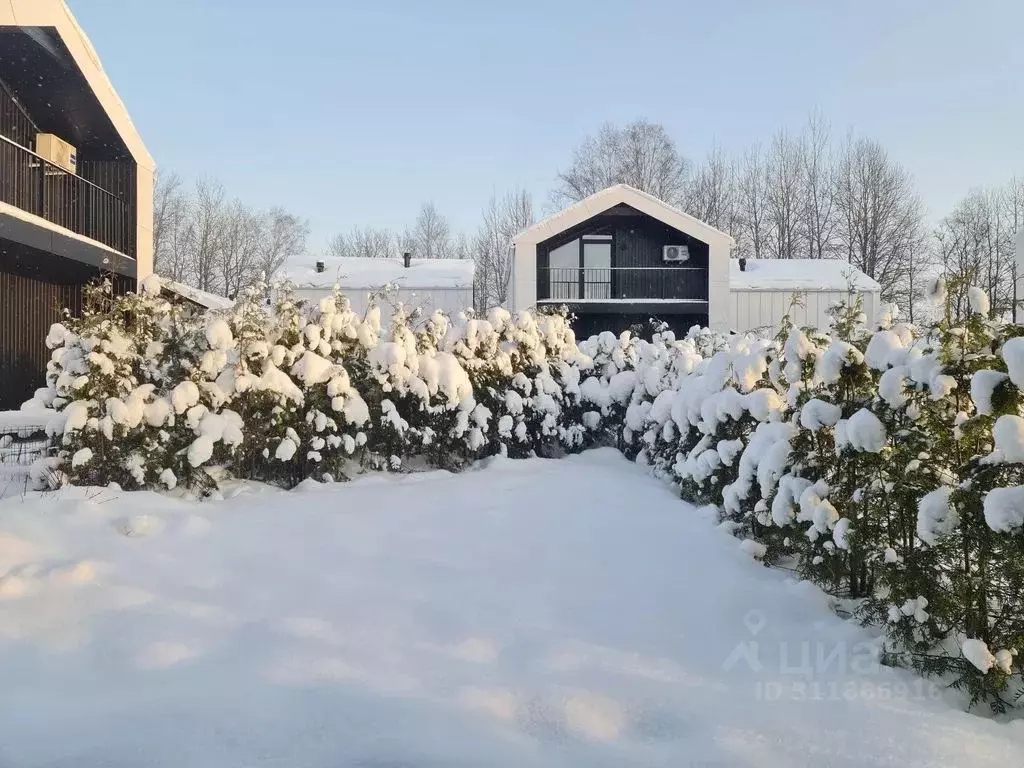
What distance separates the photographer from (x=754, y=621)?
345 cm

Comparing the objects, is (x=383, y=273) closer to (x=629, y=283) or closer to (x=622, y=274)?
(x=622, y=274)

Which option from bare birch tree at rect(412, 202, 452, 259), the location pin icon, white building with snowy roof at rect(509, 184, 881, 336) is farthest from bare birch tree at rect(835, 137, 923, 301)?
the location pin icon

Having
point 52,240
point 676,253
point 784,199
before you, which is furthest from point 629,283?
point 784,199

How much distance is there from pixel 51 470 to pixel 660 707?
15.7ft

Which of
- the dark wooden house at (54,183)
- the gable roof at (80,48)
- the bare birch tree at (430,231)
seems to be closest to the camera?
the gable roof at (80,48)

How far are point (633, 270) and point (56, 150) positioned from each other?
14.5 meters

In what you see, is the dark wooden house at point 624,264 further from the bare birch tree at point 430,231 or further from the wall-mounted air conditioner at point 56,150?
the bare birch tree at point 430,231

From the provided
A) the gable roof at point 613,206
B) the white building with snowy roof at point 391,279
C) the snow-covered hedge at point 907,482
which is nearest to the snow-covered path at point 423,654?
the snow-covered hedge at point 907,482

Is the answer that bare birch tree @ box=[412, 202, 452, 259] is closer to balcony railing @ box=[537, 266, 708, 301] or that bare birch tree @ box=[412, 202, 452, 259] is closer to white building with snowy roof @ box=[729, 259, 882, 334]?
balcony railing @ box=[537, 266, 708, 301]

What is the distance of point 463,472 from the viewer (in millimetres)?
7008

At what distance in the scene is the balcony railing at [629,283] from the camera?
21.5 meters

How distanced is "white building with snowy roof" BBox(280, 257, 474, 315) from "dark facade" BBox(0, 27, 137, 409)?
9348 mm

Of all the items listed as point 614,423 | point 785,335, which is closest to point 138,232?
point 614,423

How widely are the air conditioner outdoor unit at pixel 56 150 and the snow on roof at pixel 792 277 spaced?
16.8 meters
